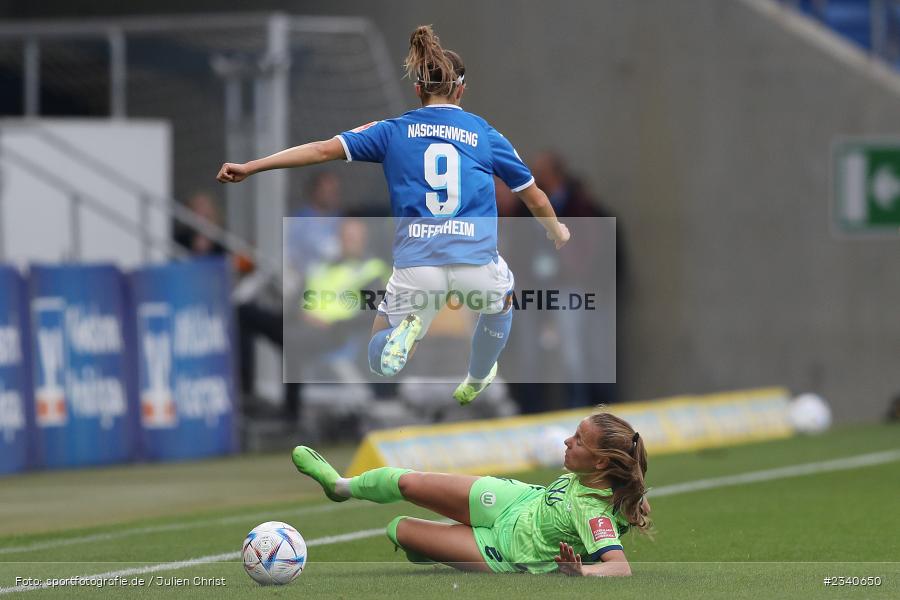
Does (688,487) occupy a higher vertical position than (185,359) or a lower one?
lower

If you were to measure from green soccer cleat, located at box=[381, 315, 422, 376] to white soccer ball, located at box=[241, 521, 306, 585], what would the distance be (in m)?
0.87

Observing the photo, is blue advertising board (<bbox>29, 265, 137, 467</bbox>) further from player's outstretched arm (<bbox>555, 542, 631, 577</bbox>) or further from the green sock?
player's outstretched arm (<bbox>555, 542, 631, 577</bbox>)

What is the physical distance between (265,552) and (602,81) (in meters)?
13.6

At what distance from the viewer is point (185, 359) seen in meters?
15.2

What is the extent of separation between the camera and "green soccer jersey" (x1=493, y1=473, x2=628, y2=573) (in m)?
7.24

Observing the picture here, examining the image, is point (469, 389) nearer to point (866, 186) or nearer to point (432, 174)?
point (432, 174)

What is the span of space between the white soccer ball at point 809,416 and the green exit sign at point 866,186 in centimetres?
225

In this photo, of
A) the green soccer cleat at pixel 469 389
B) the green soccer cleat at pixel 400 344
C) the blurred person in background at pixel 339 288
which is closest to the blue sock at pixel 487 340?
the green soccer cleat at pixel 469 389

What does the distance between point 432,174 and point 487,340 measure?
0.94 meters

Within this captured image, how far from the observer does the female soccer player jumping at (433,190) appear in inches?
302

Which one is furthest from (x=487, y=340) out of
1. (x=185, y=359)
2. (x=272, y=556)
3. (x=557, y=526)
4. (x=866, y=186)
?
(x=866, y=186)

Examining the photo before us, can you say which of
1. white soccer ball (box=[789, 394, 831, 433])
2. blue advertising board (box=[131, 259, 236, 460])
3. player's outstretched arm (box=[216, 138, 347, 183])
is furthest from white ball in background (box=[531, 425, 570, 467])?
player's outstretched arm (box=[216, 138, 347, 183])

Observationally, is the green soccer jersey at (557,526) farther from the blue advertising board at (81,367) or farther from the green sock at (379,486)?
the blue advertising board at (81,367)

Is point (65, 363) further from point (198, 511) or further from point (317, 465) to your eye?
point (317, 465)
